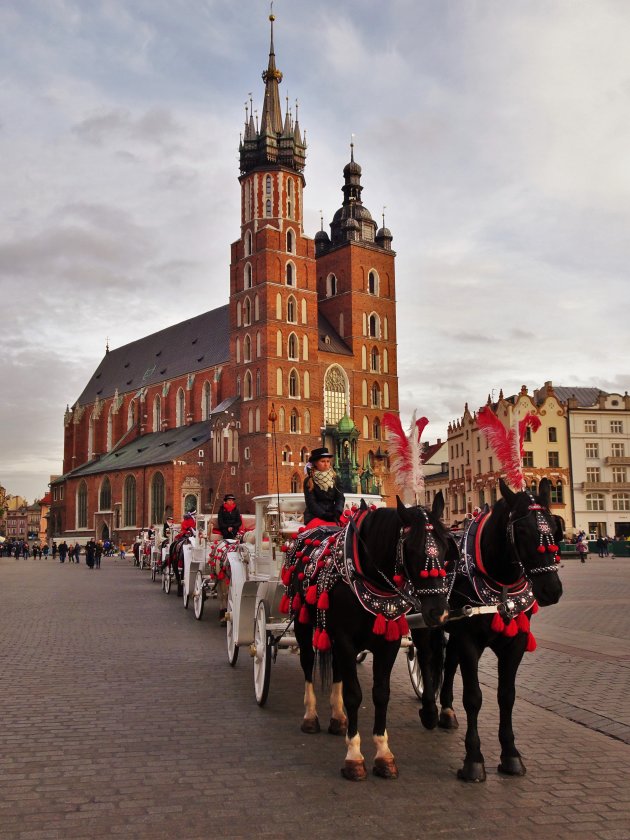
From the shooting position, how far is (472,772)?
5.10 meters

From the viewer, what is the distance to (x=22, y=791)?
192 inches

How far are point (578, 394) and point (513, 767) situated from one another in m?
62.6

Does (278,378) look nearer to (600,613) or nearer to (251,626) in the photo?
(600,613)

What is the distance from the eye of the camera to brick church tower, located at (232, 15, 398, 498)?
57.6 metres

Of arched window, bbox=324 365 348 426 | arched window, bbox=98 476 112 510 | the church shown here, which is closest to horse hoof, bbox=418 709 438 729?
the church

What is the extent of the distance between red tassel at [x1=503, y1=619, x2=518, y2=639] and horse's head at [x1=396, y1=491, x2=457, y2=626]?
0.66 metres

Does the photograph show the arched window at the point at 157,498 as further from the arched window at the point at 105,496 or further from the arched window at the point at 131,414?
the arched window at the point at 131,414

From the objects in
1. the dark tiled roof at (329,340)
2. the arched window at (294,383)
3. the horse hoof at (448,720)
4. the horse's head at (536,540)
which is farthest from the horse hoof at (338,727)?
the dark tiled roof at (329,340)

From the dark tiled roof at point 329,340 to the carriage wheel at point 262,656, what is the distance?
53.8 metres

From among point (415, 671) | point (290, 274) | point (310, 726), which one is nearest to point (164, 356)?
point (290, 274)

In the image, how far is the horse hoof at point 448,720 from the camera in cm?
651

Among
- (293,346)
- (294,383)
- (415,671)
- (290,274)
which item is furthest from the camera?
(290,274)

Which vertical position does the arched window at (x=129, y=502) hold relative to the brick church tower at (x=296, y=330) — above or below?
below

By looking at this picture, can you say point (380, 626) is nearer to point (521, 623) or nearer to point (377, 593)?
point (377, 593)
